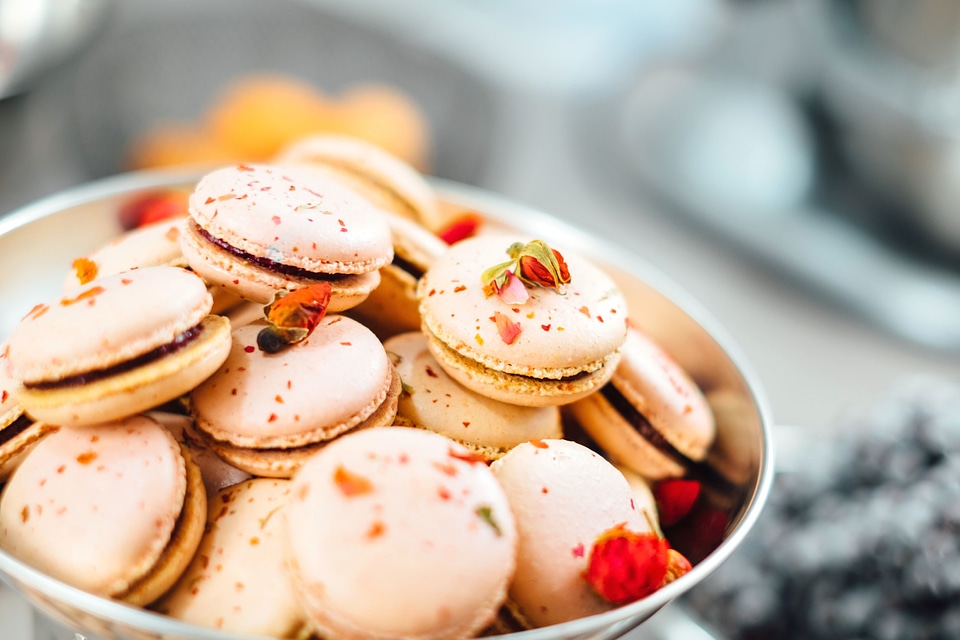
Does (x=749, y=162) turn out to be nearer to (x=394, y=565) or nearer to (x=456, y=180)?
(x=456, y=180)

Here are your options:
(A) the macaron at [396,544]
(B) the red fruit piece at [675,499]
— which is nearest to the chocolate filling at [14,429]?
(A) the macaron at [396,544]

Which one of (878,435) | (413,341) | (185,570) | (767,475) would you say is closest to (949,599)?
(878,435)

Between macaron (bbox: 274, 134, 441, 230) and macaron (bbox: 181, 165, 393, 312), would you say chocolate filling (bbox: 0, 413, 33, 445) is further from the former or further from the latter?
macaron (bbox: 274, 134, 441, 230)

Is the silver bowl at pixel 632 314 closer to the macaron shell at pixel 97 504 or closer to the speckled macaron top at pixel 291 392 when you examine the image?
the macaron shell at pixel 97 504

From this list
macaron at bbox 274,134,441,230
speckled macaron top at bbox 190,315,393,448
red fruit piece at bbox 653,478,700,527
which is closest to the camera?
speckled macaron top at bbox 190,315,393,448

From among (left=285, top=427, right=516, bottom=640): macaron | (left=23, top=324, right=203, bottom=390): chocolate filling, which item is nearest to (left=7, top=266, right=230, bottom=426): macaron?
(left=23, top=324, right=203, bottom=390): chocolate filling

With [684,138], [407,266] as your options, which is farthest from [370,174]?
[684,138]

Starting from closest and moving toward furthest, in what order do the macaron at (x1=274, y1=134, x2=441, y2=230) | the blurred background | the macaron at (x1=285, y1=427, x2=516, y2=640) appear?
1. the macaron at (x1=285, y1=427, x2=516, y2=640)
2. the macaron at (x1=274, y1=134, x2=441, y2=230)
3. the blurred background
